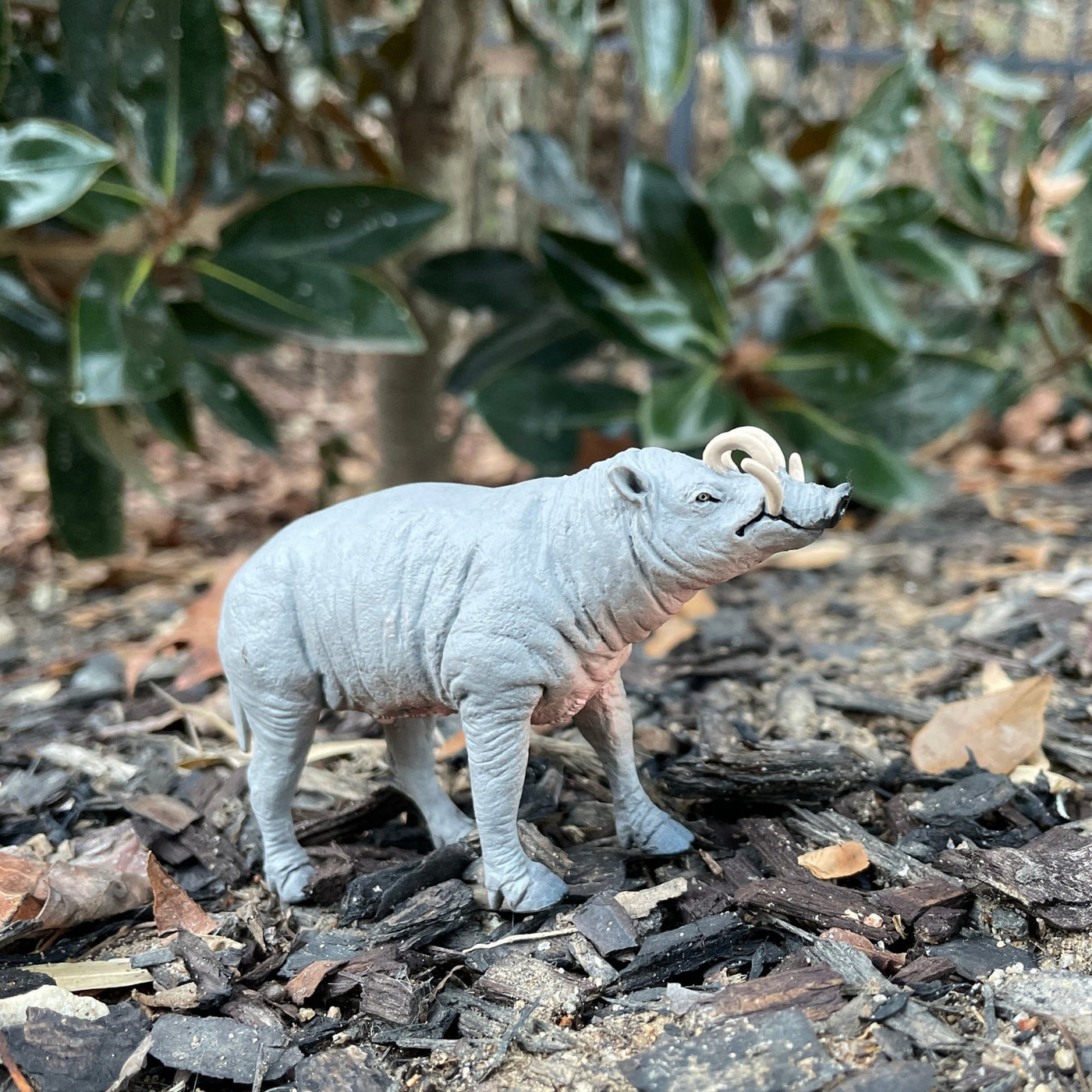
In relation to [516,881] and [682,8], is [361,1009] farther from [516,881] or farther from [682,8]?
[682,8]

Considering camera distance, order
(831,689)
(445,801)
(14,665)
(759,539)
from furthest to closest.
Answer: (14,665) → (831,689) → (445,801) → (759,539)

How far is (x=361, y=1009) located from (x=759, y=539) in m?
1.10

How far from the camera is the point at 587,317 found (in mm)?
4102

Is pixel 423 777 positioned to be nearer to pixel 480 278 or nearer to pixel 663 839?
pixel 663 839

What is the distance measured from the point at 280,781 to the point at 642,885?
0.79 m

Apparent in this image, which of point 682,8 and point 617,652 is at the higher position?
point 682,8

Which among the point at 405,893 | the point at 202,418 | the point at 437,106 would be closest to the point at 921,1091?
the point at 405,893

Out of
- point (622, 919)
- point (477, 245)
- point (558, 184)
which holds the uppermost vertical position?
point (558, 184)

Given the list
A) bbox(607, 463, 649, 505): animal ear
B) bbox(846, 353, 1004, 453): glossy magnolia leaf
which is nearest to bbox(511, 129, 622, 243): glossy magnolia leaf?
bbox(846, 353, 1004, 453): glossy magnolia leaf

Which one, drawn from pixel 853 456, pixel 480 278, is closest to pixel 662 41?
pixel 480 278

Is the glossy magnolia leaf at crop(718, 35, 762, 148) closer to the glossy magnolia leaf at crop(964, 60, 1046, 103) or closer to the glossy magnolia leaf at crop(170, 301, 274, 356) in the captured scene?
the glossy magnolia leaf at crop(964, 60, 1046, 103)

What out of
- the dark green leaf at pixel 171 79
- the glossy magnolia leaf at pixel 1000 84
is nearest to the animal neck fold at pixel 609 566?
the dark green leaf at pixel 171 79

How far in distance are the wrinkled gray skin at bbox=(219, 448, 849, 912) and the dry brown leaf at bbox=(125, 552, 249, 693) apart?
112 centimetres

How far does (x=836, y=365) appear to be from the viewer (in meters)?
3.78
